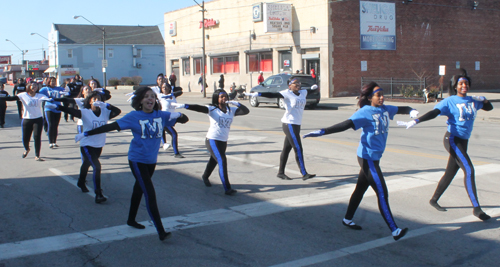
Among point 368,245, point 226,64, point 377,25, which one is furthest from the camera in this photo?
point 226,64

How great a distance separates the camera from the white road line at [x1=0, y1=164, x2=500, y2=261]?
4934 millimetres

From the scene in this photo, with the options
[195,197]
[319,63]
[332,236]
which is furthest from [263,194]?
[319,63]

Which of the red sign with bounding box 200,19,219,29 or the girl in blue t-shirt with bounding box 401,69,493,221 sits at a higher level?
the red sign with bounding box 200,19,219,29

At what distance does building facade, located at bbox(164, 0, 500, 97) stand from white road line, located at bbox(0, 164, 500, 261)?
23.0 meters

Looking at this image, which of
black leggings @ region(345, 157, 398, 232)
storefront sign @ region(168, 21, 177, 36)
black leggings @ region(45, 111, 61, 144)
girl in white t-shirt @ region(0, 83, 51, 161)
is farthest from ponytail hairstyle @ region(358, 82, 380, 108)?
storefront sign @ region(168, 21, 177, 36)

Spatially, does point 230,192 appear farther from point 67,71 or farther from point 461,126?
point 67,71

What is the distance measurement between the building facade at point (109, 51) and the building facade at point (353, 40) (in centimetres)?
3417

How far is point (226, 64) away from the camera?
3906 cm

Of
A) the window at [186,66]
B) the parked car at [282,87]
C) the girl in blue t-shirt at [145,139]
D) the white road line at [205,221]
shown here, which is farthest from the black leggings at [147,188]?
the window at [186,66]

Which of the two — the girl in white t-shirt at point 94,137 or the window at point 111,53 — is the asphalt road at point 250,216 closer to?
the girl in white t-shirt at point 94,137

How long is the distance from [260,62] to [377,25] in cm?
890

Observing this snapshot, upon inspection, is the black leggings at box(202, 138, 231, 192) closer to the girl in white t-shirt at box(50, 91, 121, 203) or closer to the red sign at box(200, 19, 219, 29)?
the girl in white t-shirt at box(50, 91, 121, 203)

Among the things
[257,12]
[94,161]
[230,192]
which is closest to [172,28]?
[257,12]

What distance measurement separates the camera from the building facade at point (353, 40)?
29.9 meters
